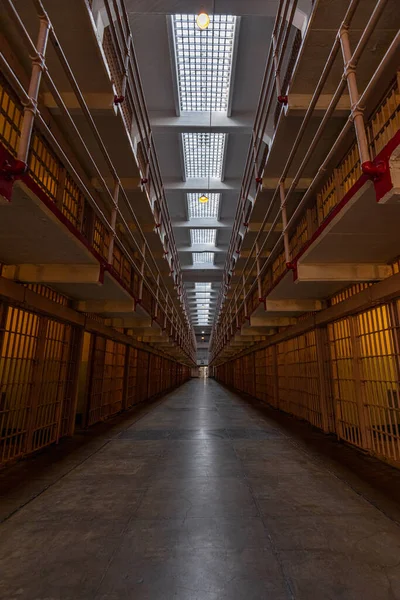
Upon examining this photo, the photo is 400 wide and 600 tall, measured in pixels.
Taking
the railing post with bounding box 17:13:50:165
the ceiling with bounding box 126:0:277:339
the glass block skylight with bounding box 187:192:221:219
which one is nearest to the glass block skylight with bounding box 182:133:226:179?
the ceiling with bounding box 126:0:277:339

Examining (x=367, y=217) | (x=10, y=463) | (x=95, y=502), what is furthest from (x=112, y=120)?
(x=10, y=463)

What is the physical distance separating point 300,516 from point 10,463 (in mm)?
3986

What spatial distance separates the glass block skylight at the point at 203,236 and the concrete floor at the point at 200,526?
12.1 m

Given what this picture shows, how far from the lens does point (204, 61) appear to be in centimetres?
725

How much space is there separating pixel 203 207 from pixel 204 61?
6284 millimetres

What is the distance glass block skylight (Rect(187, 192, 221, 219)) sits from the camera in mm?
12625

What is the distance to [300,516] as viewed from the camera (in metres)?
2.89

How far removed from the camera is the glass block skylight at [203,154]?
9.53 metres

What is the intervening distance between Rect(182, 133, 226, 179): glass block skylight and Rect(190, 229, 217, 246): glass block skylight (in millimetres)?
4553

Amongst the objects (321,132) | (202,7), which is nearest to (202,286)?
(202,7)

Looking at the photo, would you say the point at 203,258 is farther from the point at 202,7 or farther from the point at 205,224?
the point at 202,7

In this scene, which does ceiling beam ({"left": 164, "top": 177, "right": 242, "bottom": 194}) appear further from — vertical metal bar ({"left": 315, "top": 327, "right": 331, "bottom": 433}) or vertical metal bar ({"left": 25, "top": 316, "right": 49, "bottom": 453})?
vertical metal bar ({"left": 25, "top": 316, "right": 49, "bottom": 453})

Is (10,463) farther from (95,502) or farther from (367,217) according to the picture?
(367,217)

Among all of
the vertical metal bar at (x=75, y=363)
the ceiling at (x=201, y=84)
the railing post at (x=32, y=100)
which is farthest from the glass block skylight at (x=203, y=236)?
the railing post at (x=32, y=100)
